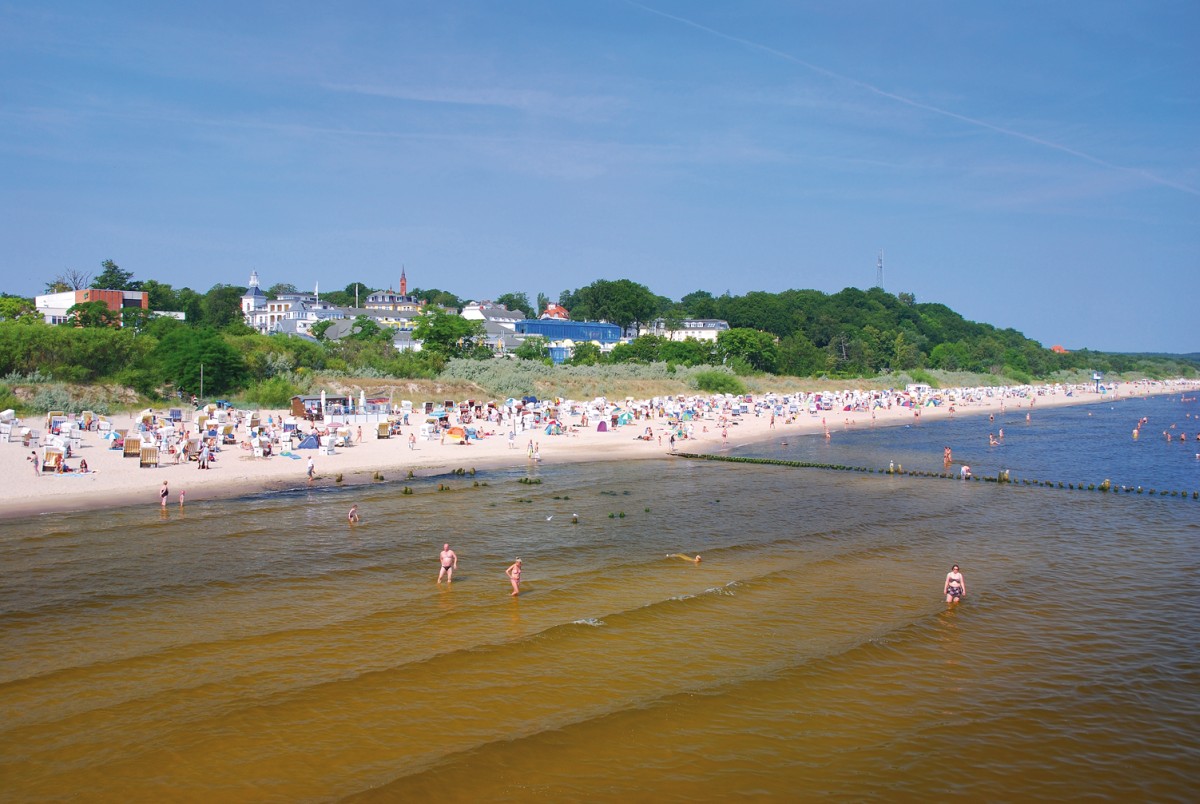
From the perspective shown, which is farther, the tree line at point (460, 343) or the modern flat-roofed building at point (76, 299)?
the modern flat-roofed building at point (76, 299)

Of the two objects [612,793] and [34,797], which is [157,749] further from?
[612,793]

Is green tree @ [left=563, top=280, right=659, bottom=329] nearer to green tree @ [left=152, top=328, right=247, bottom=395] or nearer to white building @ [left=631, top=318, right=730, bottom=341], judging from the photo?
white building @ [left=631, top=318, right=730, bottom=341]

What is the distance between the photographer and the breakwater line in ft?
111

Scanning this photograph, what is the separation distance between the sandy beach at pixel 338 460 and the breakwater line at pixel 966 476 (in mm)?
A: 3432

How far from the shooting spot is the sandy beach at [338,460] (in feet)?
89.4

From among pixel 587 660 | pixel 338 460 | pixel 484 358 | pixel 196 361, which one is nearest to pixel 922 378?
pixel 484 358

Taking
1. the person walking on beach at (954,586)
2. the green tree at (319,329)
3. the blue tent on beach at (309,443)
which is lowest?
the person walking on beach at (954,586)

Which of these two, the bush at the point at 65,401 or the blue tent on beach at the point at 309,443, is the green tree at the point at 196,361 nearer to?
the bush at the point at 65,401

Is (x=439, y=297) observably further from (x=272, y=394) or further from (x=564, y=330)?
(x=272, y=394)

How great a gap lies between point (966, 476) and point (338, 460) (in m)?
27.7

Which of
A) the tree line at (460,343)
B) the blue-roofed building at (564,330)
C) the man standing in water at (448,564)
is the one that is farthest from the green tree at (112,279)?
the man standing in water at (448,564)

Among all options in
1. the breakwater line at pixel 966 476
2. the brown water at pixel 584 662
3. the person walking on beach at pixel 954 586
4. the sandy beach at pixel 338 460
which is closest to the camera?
the brown water at pixel 584 662

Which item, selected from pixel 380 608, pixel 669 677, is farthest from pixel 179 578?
pixel 669 677

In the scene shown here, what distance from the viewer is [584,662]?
14516 millimetres
